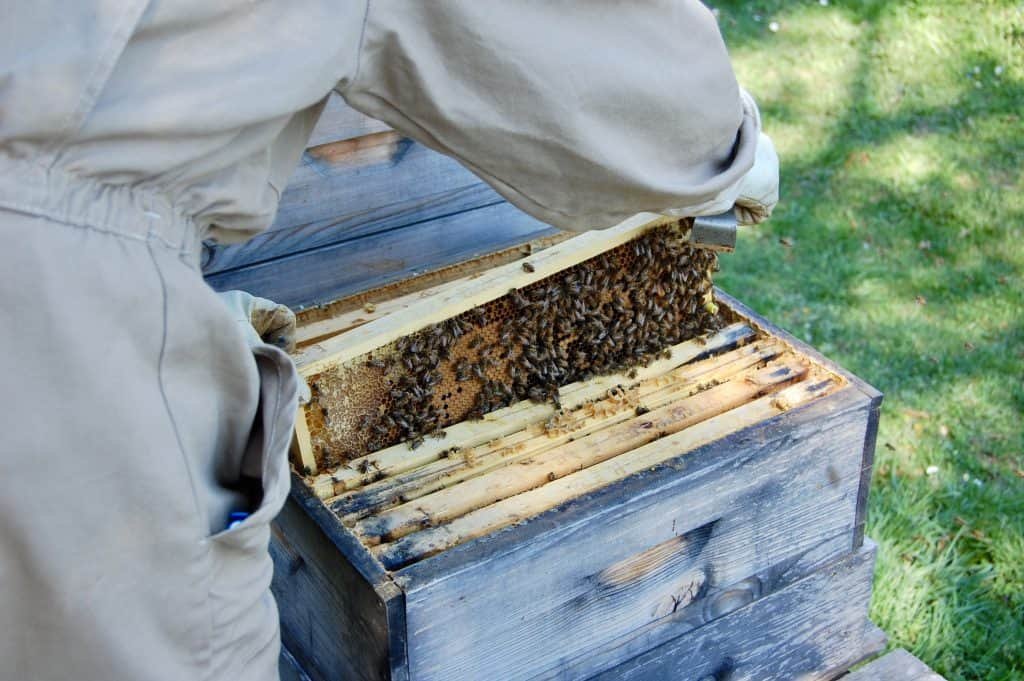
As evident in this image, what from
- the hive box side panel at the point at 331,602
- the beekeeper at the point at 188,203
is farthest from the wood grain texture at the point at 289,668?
the beekeeper at the point at 188,203

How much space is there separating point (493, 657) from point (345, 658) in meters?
0.23

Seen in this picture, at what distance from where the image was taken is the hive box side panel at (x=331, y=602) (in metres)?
1.49

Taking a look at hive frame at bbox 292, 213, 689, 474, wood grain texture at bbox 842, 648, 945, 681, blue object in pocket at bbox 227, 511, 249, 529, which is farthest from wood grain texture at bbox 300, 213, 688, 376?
wood grain texture at bbox 842, 648, 945, 681

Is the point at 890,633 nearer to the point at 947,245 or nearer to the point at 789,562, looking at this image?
the point at 789,562

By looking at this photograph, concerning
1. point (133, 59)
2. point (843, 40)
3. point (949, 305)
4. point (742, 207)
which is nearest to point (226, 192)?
point (133, 59)

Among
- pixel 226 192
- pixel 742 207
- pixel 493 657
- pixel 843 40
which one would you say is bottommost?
pixel 843 40

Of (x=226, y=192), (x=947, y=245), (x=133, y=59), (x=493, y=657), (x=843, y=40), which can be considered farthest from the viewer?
(x=843, y=40)

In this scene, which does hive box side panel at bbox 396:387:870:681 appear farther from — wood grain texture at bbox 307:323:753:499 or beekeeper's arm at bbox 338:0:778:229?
beekeeper's arm at bbox 338:0:778:229

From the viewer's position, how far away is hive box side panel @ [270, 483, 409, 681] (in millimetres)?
1488

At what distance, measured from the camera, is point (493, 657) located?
1.61 meters

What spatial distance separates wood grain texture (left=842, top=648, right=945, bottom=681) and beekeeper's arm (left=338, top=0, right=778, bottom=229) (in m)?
1.15

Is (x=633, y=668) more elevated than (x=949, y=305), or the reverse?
(x=633, y=668)

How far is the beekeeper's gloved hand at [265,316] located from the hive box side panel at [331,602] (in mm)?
236

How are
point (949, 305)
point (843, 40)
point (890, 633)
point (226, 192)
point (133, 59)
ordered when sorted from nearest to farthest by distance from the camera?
point (133, 59)
point (226, 192)
point (890, 633)
point (949, 305)
point (843, 40)
